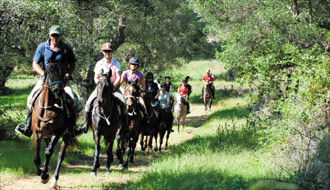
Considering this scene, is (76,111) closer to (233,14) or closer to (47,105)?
(47,105)

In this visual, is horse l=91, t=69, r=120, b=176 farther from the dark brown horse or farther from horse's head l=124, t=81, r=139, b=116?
horse's head l=124, t=81, r=139, b=116

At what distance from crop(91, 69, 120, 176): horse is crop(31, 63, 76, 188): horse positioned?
3.40 ft

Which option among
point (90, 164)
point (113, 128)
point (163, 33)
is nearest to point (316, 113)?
point (113, 128)

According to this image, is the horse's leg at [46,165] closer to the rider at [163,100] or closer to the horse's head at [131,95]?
the horse's head at [131,95]

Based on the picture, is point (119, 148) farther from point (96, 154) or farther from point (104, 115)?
point (104, 115)

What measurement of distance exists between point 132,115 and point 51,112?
4107 mm

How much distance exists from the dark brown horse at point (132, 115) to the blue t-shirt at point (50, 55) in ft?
10.8

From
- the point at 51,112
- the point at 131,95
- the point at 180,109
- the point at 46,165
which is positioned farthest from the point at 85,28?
the point at 46,165

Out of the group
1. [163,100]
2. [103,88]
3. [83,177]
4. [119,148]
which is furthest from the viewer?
[163,100]

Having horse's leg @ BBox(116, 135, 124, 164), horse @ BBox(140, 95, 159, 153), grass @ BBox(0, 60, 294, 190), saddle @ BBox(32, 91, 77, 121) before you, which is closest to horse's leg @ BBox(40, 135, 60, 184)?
saddle @ BBox(32, 91, 77, 121)

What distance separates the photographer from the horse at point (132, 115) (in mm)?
11305

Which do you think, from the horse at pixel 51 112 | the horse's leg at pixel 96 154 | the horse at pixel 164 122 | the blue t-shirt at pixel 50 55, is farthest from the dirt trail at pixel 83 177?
A: the blue t-shirt at pixel 50 55

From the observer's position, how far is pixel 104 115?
30.6 feet

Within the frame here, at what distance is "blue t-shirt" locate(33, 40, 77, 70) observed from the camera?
8008 millimetres
